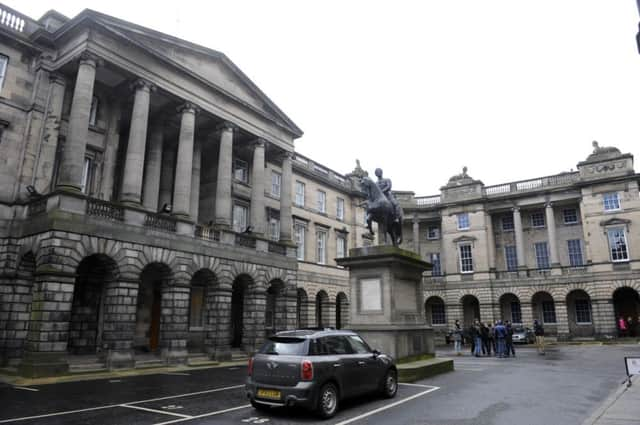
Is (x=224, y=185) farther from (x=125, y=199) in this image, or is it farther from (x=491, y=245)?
(x=491, y=245)

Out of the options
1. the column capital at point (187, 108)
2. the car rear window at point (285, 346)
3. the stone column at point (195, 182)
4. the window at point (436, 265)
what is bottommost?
the car rear window at point (285, 346)

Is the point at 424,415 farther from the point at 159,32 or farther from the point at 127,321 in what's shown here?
the point at 159,32

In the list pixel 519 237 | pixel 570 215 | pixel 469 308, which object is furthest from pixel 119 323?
pixel 570 215

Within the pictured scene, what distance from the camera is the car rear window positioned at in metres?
9.13

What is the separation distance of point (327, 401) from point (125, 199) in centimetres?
1572

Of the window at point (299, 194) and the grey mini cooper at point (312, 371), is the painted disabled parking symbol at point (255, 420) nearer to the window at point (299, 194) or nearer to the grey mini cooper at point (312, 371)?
the grey mini cooper at point (312, 371)

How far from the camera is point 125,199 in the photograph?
2094 cm

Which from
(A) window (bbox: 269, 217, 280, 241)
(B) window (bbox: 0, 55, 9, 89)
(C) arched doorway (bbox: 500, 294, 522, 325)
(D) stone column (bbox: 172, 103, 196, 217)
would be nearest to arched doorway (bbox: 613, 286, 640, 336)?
(C) arched doorway (bbox: 500, 294, 522, 325)

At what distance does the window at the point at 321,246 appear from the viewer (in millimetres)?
38812

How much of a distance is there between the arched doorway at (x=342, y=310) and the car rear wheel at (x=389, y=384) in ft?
96.7

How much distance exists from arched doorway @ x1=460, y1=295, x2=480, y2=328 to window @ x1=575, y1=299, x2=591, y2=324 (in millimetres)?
9256

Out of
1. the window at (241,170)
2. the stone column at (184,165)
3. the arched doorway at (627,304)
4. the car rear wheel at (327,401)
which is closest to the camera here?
the car rear wheel at (327,401)

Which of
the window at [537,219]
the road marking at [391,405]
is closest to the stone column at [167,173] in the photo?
the road marking at [391,405]

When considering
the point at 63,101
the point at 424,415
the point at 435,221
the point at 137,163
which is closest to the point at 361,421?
the point at 424,415
